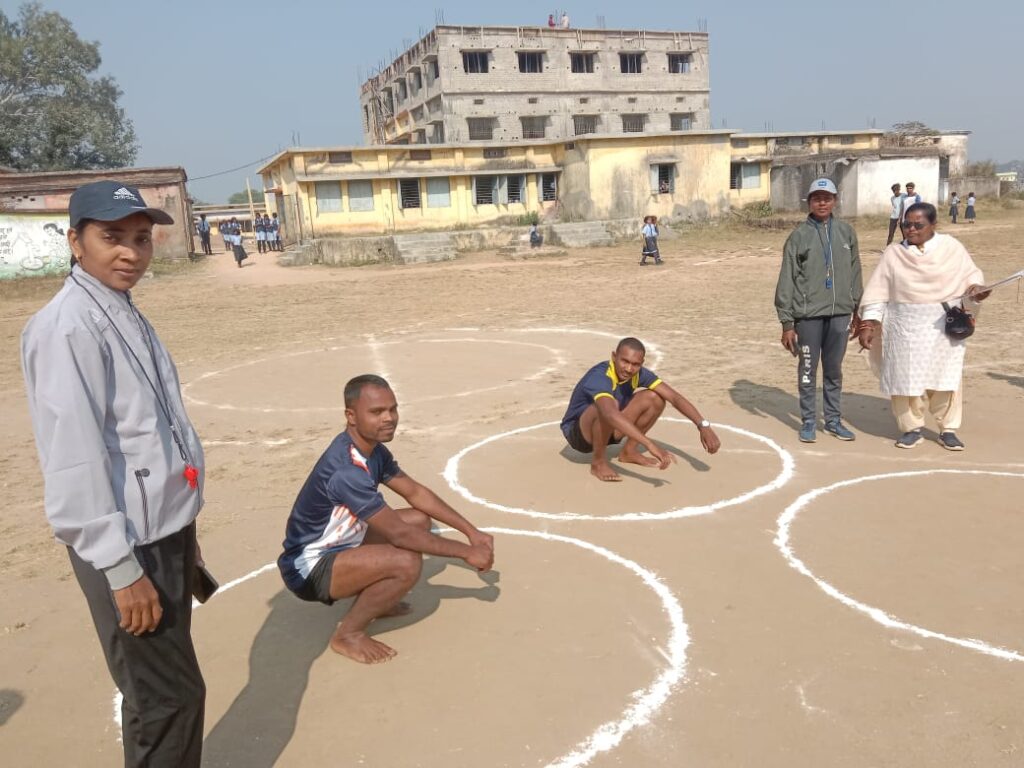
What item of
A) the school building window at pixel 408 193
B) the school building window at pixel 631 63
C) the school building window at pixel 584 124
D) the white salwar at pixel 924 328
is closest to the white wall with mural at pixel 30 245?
the school building window at pixel 408 193

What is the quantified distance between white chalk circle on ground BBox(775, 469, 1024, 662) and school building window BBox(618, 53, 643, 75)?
1880 inches

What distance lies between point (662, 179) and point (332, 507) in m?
32.5

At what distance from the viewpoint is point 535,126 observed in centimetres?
4728

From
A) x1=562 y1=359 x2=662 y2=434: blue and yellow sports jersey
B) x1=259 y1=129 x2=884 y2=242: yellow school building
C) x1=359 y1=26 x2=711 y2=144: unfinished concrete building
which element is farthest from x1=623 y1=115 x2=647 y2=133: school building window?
x1=562 y1=359 x2=662 y2=434: blue and yellow sports jersey

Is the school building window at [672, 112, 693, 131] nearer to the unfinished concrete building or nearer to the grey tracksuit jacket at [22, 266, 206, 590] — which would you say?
the unfinished concrete building

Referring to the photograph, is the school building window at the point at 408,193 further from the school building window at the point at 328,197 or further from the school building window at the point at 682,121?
the school building window at the point at 682,121

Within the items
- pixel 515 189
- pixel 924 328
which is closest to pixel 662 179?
pixel 515 189

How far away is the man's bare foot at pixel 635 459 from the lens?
6.00 meters

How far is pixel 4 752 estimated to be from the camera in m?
3.06

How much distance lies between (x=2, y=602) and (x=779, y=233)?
92.8ft

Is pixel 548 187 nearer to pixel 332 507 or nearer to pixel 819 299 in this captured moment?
pixel 819 299

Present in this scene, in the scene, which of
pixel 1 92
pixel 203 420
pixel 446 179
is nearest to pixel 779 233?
pixel 446 179

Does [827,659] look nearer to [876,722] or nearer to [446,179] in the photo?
[876,722]

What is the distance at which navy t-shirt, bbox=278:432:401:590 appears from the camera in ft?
11.5
